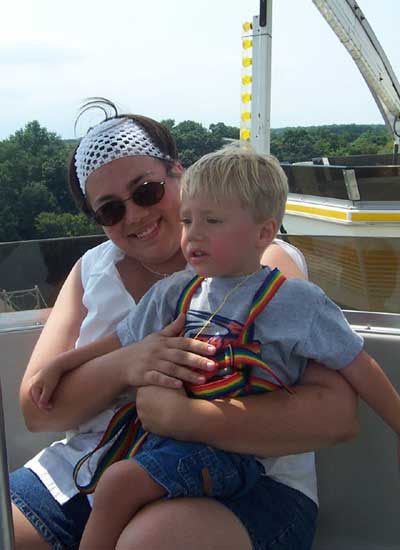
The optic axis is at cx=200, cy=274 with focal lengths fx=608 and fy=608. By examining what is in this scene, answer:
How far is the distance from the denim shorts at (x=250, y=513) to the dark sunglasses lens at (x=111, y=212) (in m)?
0.63

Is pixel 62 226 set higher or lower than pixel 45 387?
higher

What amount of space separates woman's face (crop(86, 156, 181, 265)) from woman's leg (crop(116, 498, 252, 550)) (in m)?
0.62

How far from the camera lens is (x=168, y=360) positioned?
3.84 feet

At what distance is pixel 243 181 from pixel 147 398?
46cm

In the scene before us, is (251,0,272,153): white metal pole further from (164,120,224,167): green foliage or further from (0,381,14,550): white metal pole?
(0,381,14,550): white metal pole

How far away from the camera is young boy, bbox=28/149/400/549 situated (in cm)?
108

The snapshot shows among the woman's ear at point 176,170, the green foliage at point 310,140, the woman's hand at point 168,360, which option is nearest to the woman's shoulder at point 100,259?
the woman's ear at point 176,170

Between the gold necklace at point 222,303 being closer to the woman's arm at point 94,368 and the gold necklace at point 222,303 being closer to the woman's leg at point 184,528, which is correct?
the woman's arm at point 94,368

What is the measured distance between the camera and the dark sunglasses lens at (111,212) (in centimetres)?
144

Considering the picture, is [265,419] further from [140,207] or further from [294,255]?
[140,207]

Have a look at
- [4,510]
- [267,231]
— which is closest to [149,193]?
[267,231]

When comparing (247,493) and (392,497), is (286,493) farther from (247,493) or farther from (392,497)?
(392,497)

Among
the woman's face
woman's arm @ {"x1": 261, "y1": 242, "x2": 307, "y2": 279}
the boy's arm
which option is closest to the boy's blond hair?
woman's arm @ {"x1": 261, "y1": 242, "x2": 307, "y2": 279}

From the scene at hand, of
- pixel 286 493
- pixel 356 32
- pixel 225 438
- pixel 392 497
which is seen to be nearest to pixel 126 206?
pixel 225 438
